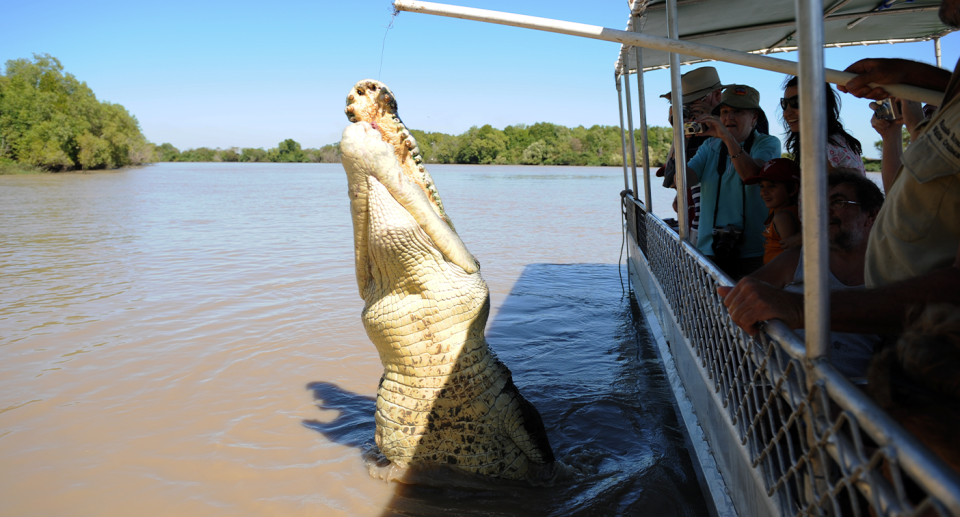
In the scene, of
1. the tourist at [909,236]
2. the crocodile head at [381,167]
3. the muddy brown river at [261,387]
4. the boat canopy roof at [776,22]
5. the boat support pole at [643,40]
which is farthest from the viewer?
the boat canopy roof at [776,22]

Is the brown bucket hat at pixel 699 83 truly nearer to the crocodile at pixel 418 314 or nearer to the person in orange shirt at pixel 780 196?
the person in orange shirt at pixel 780 196

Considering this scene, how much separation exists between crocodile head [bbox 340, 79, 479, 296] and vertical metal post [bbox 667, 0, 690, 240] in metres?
1.29

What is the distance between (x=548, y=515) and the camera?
99.7 inches

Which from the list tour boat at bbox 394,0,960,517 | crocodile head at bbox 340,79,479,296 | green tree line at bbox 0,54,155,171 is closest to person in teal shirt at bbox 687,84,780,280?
tour boat at bbox 394,0,960,517

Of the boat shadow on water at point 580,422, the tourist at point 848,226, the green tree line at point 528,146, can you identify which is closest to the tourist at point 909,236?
the tourist at point 848,226

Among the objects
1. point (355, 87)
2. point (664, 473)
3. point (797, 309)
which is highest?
point (355, 87)

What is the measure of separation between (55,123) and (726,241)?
5632cm

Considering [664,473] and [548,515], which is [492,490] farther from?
[664,473]

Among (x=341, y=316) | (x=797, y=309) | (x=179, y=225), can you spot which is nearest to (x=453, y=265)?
(x=797, y=309)

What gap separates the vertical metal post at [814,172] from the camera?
3.47ft

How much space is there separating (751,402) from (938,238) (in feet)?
2.19

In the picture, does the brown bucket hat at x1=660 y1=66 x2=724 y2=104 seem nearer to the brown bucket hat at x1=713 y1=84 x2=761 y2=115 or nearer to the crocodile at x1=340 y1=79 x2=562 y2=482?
the brown bucket hat at x1=713 y1=84 x2=761 y2=115

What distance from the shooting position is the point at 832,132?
3072mm

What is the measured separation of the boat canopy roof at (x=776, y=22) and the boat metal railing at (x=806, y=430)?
88.7 inches
